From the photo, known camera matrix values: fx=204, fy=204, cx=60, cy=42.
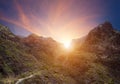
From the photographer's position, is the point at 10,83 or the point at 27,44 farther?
the point at 27,44

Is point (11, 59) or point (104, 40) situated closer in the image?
point (11, 59)

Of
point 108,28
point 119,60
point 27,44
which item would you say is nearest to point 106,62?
point 119,60

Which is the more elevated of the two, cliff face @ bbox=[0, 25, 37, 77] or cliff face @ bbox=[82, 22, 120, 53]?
cliff face @ bbox=[82, 22, 120, 53]

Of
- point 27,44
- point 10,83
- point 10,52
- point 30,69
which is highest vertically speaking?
point 27,44

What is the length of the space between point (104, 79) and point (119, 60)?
888 inches

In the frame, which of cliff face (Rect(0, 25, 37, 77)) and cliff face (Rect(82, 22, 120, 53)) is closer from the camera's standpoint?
cliff face (Rect(0, 25, 37, 77))

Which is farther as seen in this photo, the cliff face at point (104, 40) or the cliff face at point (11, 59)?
the cliff face at point (104, 40)

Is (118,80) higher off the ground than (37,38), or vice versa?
(37,38)

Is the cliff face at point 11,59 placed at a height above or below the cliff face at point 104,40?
below

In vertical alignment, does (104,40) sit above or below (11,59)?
above

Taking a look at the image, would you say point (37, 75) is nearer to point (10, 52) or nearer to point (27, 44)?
point (10, 52)

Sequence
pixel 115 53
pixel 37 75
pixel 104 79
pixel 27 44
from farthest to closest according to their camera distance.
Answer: pixel 27 44, pixel 115 53, pixel 104 79, pixel 37 75

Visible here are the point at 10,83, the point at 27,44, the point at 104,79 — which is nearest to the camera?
the point at 10,83

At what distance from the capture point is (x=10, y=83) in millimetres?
91312
